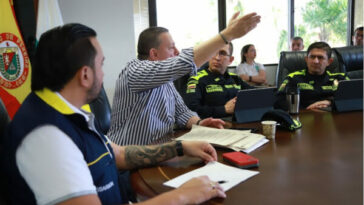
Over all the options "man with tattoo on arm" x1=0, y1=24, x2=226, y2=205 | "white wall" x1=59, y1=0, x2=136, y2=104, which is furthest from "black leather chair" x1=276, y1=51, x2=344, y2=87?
"man with tattoo on arm" x1=0, y1=24, x2=226, y2=205

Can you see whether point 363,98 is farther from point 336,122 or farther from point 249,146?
point 249,146

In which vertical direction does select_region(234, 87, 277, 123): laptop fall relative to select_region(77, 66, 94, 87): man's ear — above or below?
below

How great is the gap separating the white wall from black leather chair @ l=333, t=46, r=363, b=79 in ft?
7.89

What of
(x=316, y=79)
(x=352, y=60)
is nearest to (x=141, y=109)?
(x=316, y=79)

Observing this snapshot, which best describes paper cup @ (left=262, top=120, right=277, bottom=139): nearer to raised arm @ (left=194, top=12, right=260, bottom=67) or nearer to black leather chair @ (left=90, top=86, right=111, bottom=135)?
raised arm @ (left=194, top=12, right=260, bottom=67)

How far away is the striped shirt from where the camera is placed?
1.56 m

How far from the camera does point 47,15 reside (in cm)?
272

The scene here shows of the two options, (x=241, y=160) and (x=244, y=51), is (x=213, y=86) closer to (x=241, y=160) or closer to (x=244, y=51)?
(x=241, y=160)

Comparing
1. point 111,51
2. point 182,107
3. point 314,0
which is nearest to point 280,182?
point 182,107

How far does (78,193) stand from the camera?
0.73 metres

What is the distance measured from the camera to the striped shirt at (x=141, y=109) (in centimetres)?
156

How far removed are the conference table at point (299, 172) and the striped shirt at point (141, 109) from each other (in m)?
0.48

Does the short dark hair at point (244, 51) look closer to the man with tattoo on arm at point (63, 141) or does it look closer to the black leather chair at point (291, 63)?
the black leather chair at point (291, 63)

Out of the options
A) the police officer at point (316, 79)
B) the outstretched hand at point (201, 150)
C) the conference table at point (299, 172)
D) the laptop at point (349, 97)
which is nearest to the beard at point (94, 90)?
the conference table at point (299, 172)
